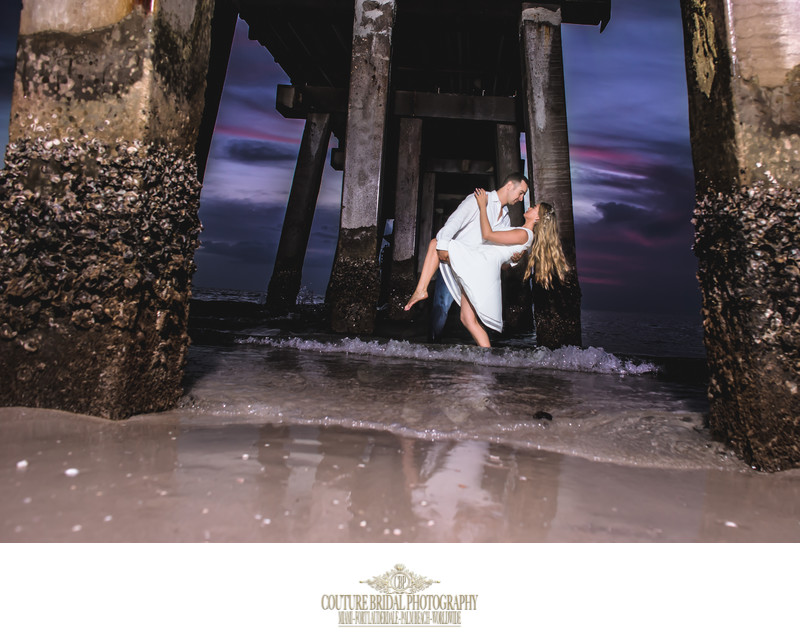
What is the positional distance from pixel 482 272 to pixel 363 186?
1595mm

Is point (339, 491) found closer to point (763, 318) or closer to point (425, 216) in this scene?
point (763, 318)

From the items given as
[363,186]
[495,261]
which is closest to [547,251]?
[495,261]

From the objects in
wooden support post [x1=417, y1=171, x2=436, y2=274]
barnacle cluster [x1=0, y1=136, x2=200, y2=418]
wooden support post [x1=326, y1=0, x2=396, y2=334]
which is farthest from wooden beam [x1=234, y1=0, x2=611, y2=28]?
wooden support post [x1=417, y1=171, x2=436, y2=274]

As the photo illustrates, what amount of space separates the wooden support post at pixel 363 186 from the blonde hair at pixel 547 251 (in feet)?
5.37

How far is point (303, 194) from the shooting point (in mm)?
8109

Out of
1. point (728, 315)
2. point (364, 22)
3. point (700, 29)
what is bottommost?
point (728, 315)

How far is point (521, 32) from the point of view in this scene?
548cm

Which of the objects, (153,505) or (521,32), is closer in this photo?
(153,505)

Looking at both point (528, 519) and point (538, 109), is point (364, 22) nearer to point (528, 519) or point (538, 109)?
point (538, 109)

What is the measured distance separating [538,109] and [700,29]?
333 cm

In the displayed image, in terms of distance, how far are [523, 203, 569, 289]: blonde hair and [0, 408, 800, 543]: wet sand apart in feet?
10.5

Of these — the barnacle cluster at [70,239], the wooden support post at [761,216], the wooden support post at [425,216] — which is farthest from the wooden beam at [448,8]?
the wooden support post at [425,216]

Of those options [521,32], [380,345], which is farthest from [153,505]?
[521,32]
